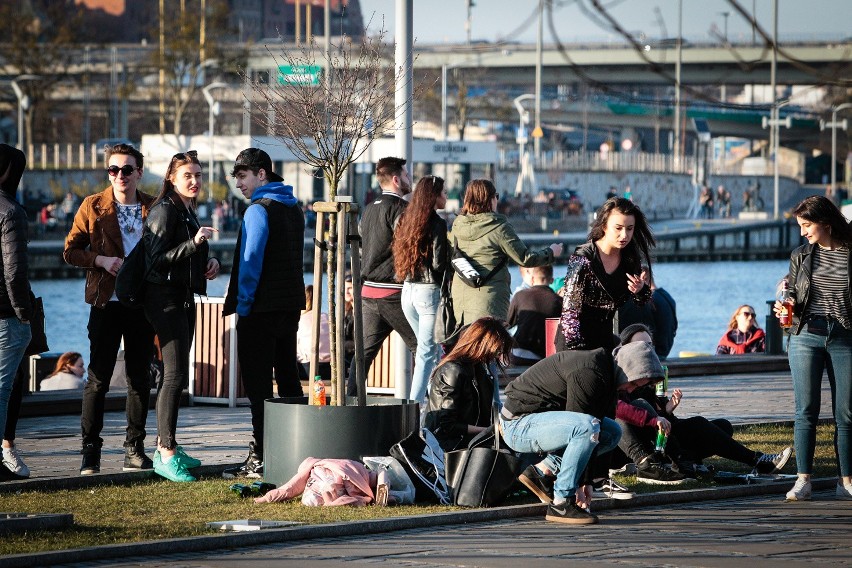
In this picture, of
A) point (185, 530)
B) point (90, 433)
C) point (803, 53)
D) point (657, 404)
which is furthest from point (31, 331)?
point (803, 53)

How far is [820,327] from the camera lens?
30.8 feet

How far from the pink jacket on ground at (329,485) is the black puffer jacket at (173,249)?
1.58m

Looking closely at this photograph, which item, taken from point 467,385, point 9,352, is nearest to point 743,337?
point 467,385

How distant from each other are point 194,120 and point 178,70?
3.25m

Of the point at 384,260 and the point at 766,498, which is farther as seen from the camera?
the point at 384,260

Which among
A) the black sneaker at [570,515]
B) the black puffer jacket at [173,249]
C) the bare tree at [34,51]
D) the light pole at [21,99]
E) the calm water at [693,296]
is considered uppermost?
the bare tree at [34,51]

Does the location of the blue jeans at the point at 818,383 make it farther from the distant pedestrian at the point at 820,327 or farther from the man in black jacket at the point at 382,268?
the man in black jacket at the point at 382,268

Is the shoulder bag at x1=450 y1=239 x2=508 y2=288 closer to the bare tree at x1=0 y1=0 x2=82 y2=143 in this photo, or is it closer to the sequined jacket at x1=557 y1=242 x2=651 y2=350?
the sequined jacket at x1=557 y1=242 x2=651 y2=350

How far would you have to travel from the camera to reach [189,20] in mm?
85875

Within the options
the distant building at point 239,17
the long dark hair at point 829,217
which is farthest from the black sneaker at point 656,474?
the distant building at point 239,17

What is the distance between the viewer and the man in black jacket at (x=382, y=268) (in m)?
11.8

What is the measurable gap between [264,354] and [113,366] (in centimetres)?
97

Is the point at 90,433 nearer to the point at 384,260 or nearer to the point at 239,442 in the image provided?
the point at 239,442

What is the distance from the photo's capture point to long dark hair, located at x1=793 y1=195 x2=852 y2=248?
9312 mm
